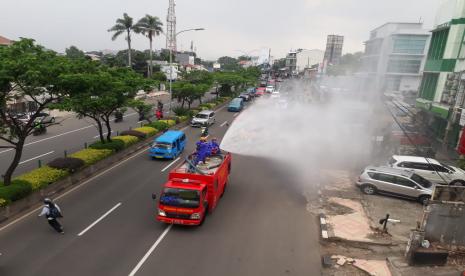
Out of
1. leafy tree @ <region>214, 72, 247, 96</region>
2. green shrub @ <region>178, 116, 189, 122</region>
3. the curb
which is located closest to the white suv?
the curb

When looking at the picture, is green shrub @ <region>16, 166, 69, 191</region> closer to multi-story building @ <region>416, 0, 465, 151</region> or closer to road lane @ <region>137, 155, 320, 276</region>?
road lane @ <region>137, 155, 320, 276</region>

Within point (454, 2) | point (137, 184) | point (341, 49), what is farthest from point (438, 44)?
point (341, 49)

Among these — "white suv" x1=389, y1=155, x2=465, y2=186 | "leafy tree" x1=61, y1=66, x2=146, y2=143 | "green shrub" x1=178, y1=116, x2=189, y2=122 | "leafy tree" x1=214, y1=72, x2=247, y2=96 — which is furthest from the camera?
"leafy tree" x1=214, y1=72, x2=247, y2=96

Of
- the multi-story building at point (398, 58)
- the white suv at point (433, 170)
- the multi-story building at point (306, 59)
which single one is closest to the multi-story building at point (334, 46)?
the multi-story building at point (306, 59)

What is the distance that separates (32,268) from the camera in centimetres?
1224

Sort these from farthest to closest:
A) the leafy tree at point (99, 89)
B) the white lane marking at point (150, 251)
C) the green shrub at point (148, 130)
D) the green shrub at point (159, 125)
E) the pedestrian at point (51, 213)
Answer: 1. the green shrub at point (159, 125)
2. the green shrub at point (148, 130)
3. the leafy tree at point (99, 89)
4. the pedestrian at point (51, 213)
5. the white lane marking at point (150, 251)

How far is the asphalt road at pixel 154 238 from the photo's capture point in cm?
1267

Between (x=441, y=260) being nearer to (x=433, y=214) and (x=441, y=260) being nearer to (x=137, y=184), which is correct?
(x=433, y=214)

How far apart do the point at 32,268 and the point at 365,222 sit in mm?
14591

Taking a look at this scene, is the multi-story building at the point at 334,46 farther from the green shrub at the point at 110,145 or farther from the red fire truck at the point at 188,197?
the red fire truck at the point at 188,197

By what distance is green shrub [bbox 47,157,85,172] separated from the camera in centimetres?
2022

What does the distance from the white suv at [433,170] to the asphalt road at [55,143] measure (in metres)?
23.8

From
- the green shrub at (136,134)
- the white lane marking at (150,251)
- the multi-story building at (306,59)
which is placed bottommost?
the white lane marking at (150,251)

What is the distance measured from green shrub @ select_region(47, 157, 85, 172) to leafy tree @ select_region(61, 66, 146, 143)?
335 cm
